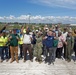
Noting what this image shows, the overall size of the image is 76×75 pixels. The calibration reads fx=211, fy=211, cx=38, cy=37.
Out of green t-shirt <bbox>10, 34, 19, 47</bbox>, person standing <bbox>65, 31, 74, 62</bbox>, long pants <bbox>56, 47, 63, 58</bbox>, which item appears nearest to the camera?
green t-shirt <bbox>10, 34, 19, 47</bbox>

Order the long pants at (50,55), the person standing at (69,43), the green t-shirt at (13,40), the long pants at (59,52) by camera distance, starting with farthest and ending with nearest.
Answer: the long pants at (59,52) → the person standing at (69,43) → the green t-shirt at (13,40) → the long pants at (50,55)

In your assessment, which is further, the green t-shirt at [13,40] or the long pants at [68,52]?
the long pants at [68,52]

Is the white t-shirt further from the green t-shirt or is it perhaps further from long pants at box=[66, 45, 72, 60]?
long pants at box=[66, 45, 72, 60]

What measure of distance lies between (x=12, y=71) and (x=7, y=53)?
2.03 metres

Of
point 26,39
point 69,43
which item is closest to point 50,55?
point 69,43

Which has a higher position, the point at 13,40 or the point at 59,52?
the point at 13,40

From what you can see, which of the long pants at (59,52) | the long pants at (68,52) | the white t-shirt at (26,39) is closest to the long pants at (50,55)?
the long pants at (59,52)

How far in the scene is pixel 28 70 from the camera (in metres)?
9.30

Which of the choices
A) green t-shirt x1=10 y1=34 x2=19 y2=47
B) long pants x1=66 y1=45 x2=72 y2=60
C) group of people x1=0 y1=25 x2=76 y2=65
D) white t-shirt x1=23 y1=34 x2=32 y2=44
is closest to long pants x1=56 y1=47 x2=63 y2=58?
group of people x1=0 y1=25 x2=76 y2=65

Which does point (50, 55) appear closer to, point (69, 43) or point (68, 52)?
point (68, 52)

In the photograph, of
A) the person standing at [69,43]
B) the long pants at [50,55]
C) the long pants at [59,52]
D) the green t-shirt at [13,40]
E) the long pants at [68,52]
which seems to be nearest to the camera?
the long pants at [50,55]

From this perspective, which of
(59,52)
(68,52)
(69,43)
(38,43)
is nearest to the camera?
(38,43)

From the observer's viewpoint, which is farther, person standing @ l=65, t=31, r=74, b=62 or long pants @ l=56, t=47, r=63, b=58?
long pants @ l=56, t=47, r=63, b=58

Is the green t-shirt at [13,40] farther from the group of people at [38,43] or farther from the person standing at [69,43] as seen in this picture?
the person standing at [69,43]
